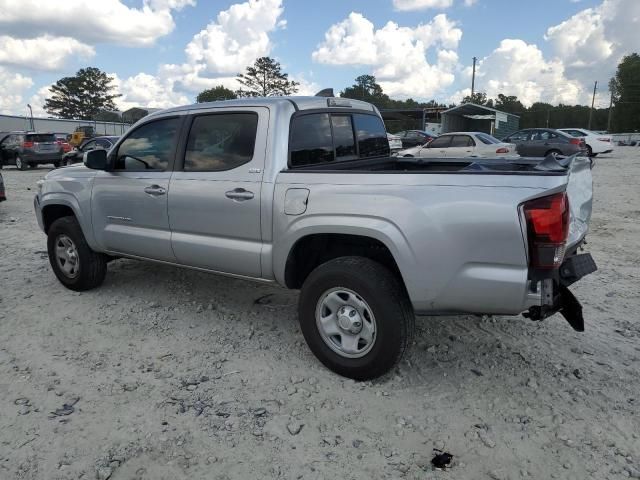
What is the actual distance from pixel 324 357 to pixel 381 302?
0.66m

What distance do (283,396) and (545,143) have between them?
19962 mm

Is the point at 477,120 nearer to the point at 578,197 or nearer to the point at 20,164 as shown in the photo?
the point at 20,164

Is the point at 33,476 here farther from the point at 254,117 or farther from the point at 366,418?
the point at 254,117

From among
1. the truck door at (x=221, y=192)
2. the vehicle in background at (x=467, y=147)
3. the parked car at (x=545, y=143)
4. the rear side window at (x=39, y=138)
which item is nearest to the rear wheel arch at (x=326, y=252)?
the truck door at (x=221, y=192)

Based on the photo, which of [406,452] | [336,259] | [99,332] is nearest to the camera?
[406,452]

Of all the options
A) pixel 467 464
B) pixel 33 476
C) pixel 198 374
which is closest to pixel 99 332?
pixel 198 374

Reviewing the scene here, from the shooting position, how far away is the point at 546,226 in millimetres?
2574

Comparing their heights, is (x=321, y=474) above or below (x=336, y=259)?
below

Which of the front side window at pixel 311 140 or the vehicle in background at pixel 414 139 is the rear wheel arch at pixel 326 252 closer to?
the front side window at pixel 311 140

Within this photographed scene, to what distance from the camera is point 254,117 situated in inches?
145

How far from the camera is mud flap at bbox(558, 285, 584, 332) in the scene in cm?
293

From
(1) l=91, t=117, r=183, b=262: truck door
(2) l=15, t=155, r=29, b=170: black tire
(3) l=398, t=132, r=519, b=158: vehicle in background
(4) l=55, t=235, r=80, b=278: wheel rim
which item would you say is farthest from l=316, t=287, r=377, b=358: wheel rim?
(2) l=15, t=155, r=29, b=170: black tire

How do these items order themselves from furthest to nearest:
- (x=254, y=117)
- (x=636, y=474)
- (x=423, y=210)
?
(x=254, y=117) → (x=423, y=210) → (x=636, y=474)

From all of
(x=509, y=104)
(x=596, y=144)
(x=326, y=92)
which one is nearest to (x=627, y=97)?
(x=509, y=104)
